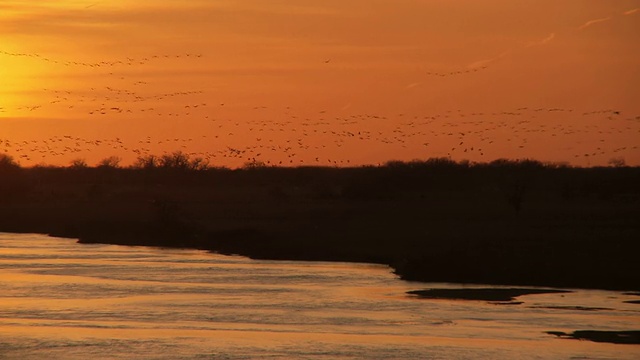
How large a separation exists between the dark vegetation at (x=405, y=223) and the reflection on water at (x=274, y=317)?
3409 millimetres

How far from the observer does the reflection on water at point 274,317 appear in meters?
29.1

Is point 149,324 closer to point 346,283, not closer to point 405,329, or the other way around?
point 405,329

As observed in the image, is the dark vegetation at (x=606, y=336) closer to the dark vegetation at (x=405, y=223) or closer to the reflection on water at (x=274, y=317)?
the reflection on water at (x=274, y=317)

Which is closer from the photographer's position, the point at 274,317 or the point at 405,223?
the point at 274,317

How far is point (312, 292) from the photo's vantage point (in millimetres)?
40625

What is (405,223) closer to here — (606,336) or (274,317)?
(274,317)

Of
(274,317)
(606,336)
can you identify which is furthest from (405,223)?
(606,336)

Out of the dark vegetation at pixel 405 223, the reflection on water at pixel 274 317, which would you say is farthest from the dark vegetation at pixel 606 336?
the dark vegetation at pixel 405 223

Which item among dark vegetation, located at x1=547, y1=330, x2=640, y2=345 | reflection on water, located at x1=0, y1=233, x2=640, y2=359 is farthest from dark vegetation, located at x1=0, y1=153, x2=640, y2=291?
dark vegetation, located at x1=547, y1=330, x2=640, y2=345

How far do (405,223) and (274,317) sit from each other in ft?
115

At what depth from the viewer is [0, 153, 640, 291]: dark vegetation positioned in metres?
44.5

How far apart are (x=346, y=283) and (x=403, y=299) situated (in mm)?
5346

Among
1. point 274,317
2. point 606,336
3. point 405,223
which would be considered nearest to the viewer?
point 606,336

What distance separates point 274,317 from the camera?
3472 cm
